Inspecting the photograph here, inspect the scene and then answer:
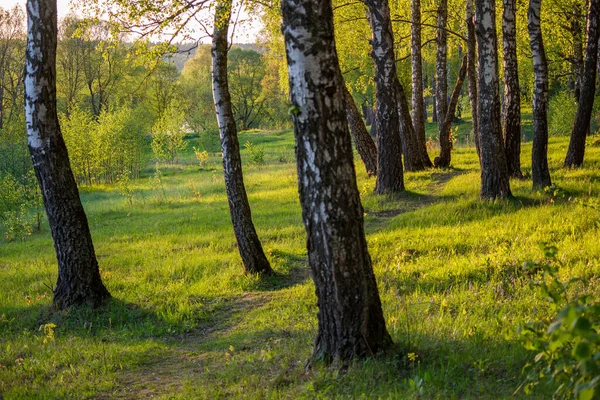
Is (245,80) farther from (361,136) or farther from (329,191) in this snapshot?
(329,191)

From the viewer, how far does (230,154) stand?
932cm

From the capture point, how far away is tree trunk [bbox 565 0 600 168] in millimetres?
13000

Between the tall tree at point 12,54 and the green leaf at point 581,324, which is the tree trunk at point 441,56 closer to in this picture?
the green leaf at point 581,324

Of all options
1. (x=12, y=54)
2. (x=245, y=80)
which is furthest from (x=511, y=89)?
(x=245, y=80)

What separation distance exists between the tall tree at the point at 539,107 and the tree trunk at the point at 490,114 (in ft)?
3.47

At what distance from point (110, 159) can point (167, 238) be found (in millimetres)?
24538

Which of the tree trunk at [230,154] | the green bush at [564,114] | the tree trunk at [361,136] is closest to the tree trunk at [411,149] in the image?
the tree trunk at [361,136]

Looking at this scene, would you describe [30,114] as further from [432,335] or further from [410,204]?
[410,204]

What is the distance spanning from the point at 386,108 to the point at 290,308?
812cm

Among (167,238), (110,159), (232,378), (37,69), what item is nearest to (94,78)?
(110,159)

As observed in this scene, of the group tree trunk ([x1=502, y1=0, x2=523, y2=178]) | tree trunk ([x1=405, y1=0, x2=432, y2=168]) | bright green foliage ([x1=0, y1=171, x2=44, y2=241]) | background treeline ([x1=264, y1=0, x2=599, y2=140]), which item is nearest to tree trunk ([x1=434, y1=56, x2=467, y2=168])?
tree trunk ([x1=405, y1=0, x2=432, y2=168])

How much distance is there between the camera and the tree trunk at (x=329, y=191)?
4492 mm

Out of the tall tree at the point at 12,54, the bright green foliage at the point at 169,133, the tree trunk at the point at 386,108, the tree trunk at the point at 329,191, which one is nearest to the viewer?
the tree trunk at the point at 329,191

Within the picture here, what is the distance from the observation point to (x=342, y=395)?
13.9 ft
